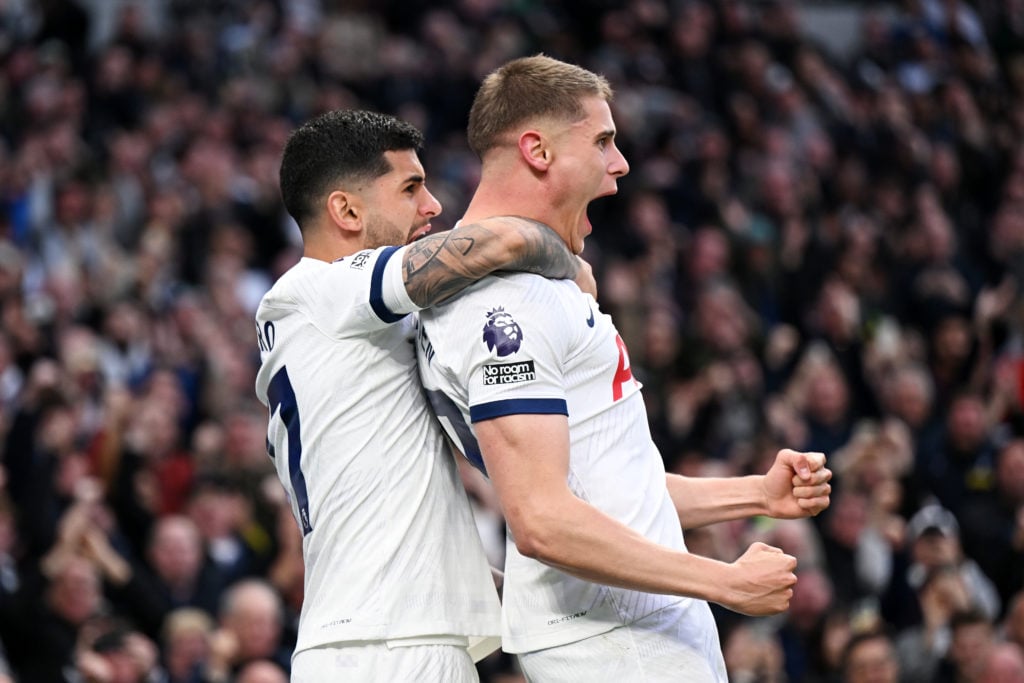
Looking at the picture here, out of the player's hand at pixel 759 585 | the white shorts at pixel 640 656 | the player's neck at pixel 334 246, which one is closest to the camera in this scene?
the player's hand at pixel 759 585

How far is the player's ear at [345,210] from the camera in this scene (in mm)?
4230

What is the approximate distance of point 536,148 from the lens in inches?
153

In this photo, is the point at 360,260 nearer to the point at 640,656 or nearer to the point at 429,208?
the point at 429,208

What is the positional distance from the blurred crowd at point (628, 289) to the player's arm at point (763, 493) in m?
3.38

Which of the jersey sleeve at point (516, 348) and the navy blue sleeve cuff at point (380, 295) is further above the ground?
the navy blue sleeve cuff at point (380, 295)

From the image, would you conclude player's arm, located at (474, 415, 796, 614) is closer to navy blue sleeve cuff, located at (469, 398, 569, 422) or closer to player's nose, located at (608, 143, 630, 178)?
navy blue sleeve cuff, located at (469, 398, 569, 422)

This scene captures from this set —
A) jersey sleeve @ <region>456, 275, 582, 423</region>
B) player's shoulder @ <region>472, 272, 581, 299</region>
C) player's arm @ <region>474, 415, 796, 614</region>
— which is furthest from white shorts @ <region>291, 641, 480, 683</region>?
player's shoulder @ <region>472, 272, 581, 299</region>

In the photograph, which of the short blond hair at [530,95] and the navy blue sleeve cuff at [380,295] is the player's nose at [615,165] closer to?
the short blond hair at [530,95]

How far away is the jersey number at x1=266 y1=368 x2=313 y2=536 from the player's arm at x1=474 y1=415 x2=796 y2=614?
745 mm

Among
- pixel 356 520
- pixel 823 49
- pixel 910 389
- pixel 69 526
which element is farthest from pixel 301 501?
pixel 823 49

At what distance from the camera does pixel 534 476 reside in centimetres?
350

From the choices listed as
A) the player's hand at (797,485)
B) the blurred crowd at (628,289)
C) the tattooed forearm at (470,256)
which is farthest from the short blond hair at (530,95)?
the blurred crowd at (628,289)

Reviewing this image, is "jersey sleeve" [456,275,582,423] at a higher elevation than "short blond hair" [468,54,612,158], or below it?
below

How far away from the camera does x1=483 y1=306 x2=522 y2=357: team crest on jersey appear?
359 centimetres
